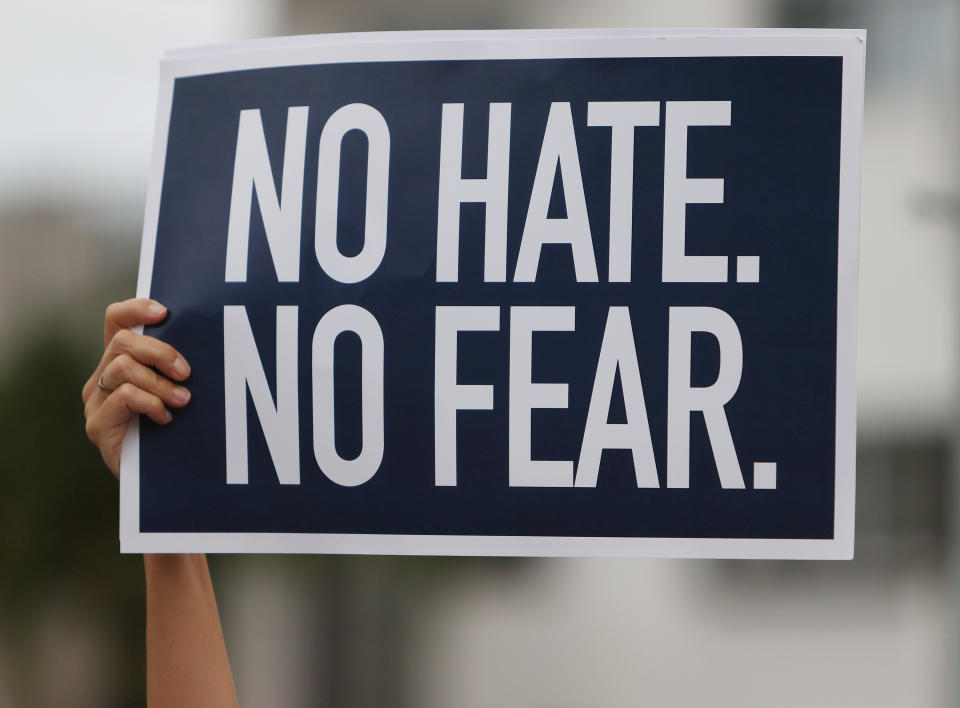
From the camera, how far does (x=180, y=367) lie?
1.98 ft

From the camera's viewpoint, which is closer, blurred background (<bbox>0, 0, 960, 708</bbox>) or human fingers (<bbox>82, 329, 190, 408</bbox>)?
human fingers (<bbox>82, 329, 190, 408</bbox>)

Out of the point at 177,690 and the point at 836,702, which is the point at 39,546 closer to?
the point at 177,690

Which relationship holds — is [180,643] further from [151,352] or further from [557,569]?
[557,569]

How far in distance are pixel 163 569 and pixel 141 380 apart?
6.3 inches

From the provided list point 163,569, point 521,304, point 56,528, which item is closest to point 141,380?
point 163,569

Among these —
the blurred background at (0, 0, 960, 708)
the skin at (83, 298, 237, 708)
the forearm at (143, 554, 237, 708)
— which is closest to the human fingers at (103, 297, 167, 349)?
the skin at (83, 298, 237, 708)

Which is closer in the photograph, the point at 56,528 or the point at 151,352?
the point at 151,352

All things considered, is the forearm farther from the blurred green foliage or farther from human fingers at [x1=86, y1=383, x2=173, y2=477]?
the blurred green foliage

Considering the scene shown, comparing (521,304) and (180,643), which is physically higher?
(521,304)

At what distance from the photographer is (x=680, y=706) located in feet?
9.58

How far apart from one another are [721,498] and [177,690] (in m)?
0.44

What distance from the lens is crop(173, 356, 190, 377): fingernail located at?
1.98 ft

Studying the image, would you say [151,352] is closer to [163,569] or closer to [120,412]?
[120,412]

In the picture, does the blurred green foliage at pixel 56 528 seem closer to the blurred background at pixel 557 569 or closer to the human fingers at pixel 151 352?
the blurred background at pixel 557 569
